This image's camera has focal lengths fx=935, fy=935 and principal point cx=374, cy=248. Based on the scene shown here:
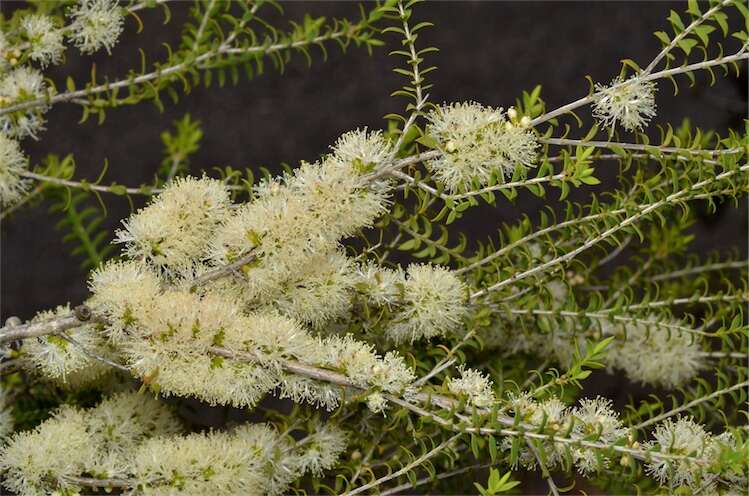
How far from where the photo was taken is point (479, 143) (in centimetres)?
35

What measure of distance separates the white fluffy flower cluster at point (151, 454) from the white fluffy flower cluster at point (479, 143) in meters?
0.13

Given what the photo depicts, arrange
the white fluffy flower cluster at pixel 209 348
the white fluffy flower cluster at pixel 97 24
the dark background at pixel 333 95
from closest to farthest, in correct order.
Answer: the white fluffy flower cluster at pixel 209 348 → the white fluffy flower cluster at pixel 97 24 → the dark background at pixel 333 95

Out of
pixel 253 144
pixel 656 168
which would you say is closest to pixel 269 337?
pixel 656 168

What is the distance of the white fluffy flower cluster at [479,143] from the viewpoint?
0.35 m

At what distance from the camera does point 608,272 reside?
2.59 feet

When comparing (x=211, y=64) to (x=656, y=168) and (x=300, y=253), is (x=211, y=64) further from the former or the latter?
(x=656, y=168)

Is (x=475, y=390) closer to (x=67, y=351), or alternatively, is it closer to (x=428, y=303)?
(x=428, y=303)

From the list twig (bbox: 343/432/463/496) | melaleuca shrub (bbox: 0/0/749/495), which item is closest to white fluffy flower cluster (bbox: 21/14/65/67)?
melaleuca shrub (bbox: 0/0/749/495)

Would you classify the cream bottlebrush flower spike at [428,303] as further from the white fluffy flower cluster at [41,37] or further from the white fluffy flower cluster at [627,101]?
the white fluffy flower cluster at [41,37]

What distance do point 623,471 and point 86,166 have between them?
531 mm

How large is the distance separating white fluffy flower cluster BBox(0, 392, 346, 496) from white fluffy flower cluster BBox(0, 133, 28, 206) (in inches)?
4.2

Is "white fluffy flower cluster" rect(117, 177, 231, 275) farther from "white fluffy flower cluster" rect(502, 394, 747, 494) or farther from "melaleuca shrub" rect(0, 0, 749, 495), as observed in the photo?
"white fluffy flower cluster" rect(502, 394, 747, 494)

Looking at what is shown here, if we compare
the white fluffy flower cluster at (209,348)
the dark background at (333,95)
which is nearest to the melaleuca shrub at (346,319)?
the white fluffy flower cluster at (209,348)

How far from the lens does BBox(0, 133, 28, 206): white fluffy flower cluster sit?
43 centimetres
